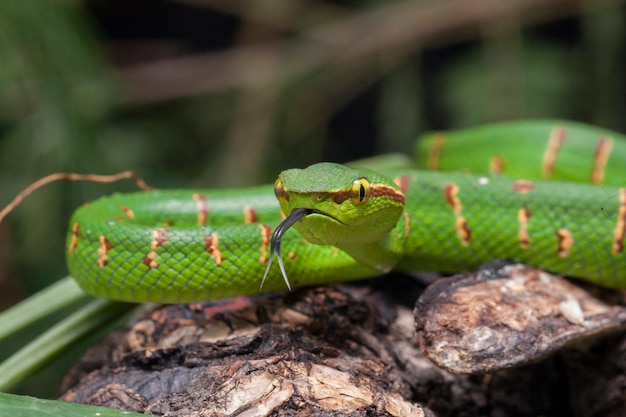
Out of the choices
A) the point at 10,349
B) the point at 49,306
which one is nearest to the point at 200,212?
the point at 49,306

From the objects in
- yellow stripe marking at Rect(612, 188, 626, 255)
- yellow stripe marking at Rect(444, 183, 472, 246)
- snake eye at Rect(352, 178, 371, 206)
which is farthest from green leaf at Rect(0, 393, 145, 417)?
yellow stripe marking at Rect(612, 188, 626, 255)

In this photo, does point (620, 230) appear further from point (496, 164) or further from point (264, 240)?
point (264, 240)

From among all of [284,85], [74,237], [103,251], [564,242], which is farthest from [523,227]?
[284,85]

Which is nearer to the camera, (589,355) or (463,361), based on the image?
(463,361)

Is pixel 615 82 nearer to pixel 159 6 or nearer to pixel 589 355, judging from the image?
pixel 589 355

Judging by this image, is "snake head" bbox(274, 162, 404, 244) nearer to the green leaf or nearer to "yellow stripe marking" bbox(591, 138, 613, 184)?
the green leaf

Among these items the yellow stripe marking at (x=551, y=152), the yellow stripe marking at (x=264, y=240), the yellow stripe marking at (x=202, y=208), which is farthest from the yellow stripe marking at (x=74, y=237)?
the yellow stripe marking at (x=551, y=152)
